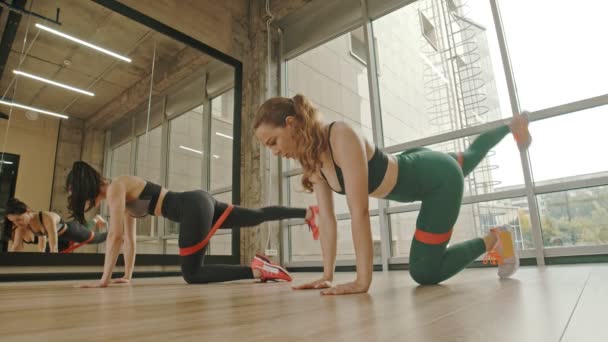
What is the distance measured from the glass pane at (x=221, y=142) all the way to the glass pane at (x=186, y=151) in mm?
194

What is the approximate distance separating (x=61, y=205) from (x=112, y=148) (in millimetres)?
611

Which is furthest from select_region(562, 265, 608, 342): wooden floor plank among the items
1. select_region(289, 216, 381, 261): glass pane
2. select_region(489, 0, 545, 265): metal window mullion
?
select_region(289, 216, 381, 261): glass pane

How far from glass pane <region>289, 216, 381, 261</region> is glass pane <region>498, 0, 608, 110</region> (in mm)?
1781

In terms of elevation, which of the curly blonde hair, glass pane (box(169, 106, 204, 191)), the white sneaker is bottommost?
the white sneaker

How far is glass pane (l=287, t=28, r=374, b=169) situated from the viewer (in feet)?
13.4

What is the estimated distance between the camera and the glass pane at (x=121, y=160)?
3252mm

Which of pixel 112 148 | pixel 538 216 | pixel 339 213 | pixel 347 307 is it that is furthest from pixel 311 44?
pixel 347 307

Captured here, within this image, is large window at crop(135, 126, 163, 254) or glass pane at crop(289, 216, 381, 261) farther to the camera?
glass pane at crop(289, 216, 381, 261)

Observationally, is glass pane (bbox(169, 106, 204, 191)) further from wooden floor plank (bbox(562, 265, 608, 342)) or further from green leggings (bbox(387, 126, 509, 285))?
wooden floor plank (bbox(562, 265, 608, 342))

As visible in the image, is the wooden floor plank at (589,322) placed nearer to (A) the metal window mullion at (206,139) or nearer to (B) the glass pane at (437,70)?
(B) the glass pane at (437,70)

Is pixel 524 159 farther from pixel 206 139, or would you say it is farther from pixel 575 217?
pixel 206 139

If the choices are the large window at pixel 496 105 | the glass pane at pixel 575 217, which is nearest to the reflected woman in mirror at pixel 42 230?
the large window at pixel 496 105

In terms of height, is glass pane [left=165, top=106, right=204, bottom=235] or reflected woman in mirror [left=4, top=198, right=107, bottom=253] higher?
glass pane [left=165, top=106, right=204, bottom=235]

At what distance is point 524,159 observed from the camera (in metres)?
2.96
